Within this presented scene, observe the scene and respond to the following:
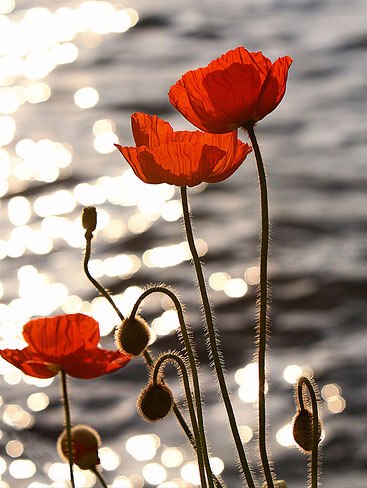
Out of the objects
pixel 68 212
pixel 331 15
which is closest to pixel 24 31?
pixel 331 15

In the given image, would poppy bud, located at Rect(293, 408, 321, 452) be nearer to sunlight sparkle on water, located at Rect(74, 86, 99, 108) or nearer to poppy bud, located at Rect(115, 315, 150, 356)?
poppy bud, located at Rect(115, 315, 150, 356)

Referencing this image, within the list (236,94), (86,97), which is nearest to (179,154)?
(236,94)

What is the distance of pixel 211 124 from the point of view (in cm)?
74

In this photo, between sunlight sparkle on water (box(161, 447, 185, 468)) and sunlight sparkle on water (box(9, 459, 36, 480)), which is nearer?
sunlight sparkle on water (box(9, 459, 36, 480))

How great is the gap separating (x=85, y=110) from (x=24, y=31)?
3.21 ft

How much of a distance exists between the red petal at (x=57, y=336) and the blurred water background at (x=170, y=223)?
1104 millimetres

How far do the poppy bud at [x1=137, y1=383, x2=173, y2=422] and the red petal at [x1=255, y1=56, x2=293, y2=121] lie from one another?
20 centimetres

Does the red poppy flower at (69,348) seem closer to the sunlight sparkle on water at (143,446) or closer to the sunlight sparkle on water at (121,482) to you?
the sunlight sparkle on water at (121,482)

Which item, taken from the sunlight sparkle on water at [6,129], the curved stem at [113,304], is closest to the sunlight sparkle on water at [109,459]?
the curved stem at [113,304]

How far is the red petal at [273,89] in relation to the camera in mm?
737

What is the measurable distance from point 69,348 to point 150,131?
0.18 meters

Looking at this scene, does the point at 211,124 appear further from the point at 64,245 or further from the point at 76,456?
the point at 64,245

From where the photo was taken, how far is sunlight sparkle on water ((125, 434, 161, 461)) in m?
2.17

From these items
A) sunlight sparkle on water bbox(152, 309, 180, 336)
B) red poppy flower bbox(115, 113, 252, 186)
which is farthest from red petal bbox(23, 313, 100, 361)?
sunlight sparkle on water bbox(152, 309, 180, 336)
